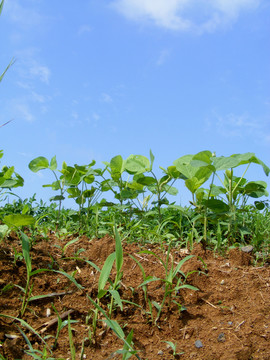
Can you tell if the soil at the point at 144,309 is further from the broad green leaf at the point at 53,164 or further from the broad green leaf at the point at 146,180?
the broad green leaf at the point at 53,164

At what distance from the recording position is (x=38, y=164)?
3.23 metres

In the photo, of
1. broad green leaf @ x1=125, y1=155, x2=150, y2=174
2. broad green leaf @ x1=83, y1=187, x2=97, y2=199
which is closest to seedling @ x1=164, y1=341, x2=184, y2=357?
broad green leaf @ x1=125, y1=155, x2=150, y2=174

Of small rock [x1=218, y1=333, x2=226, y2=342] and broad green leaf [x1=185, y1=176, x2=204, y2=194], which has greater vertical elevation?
broad green leaf [x1=185, y1=176, x2=204, y2=194]

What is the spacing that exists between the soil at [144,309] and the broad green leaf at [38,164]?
3.24ft

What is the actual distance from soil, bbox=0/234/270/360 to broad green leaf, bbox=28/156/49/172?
3.24 feet

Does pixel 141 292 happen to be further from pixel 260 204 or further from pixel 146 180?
pixel 260 204

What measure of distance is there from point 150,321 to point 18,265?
0.79m

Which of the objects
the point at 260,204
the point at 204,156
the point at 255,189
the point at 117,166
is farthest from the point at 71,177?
the point at 260,204

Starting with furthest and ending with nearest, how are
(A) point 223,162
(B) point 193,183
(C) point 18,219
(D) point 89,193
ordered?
(D) point 89,193, (B) point 193,183, (A) point 223,162, (C) point 18,219

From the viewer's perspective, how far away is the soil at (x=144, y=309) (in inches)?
66.3

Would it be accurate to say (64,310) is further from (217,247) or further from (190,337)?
(217,247)

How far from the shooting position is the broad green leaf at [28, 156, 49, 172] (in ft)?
10.6

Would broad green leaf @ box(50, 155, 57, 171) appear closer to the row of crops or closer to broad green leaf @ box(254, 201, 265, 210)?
the row of crops

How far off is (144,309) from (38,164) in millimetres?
1766
